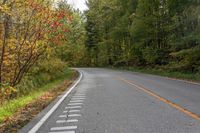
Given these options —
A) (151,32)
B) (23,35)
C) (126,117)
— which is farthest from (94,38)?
(126,117)

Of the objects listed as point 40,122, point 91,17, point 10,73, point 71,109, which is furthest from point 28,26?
point 91,17

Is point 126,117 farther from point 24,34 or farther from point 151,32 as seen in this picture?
point 151,32

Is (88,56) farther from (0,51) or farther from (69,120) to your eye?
(69,120)

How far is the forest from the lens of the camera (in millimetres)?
16113

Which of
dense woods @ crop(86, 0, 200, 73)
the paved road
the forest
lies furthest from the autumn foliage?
dense woods @ crop(86, 0, 200, 73)

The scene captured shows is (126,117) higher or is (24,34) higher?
(24,34)

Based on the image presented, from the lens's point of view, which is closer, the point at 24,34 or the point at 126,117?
the point at 126,117

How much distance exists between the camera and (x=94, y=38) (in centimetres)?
8244

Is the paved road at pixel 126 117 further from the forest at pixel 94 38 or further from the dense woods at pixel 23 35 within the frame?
the dense woods at pixel 23 35

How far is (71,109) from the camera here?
11.1 m

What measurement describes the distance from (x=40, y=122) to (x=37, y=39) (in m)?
8.61

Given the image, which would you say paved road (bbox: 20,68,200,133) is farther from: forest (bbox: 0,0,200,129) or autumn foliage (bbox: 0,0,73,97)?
autumn foliage (bbox: 0,0,73,97)

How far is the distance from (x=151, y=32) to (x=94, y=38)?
42.7 metres

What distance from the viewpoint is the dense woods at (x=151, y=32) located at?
2831cm
